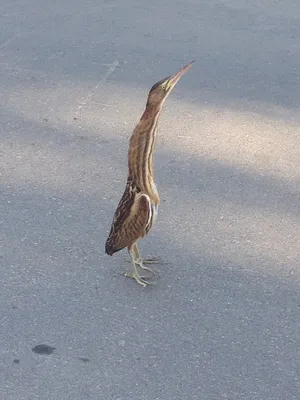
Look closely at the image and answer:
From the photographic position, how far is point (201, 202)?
561 centimetres

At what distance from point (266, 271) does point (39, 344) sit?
131 centimetres

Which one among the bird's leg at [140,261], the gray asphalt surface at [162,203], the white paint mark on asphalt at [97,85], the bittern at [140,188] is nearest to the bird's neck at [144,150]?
the bittern at [140,188]

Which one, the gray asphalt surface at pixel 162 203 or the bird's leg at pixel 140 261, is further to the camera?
the bird's leg at pixel 140 261

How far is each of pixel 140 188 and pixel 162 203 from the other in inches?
40.7

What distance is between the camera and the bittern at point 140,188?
4.38 metres

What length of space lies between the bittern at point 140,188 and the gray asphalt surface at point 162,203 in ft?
0.86

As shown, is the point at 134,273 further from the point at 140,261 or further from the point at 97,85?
the point at 97,85

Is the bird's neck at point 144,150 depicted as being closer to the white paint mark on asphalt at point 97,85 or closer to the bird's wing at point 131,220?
the bird's wing at point 131,220

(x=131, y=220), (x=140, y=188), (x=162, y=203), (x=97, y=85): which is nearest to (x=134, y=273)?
(x=131, y=220)

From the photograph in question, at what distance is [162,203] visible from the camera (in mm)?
5605

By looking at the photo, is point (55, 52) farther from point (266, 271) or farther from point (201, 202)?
point (266, 271)

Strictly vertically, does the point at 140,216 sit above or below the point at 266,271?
above

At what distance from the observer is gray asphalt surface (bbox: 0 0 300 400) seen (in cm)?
427

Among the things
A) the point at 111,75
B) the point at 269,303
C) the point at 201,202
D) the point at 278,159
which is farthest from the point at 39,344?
the point at 111,75
